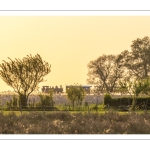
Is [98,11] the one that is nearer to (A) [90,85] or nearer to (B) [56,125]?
(B) [56,125]

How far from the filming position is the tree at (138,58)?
133 ft

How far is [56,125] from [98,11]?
4.52 metres

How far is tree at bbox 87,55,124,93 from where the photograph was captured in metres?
42.7

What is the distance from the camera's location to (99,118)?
728 inches

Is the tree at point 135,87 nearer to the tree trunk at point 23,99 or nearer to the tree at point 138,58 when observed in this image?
the tree trunk at point 23,99

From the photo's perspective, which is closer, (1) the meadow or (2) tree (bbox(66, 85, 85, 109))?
(1) the meadow

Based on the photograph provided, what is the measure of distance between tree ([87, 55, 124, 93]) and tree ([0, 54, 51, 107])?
1297cm

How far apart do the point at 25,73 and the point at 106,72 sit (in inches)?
576

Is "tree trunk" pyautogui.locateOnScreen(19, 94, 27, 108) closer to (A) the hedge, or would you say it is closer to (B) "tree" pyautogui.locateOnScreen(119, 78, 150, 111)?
(A) the hedge

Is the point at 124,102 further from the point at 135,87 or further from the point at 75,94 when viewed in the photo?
the point at 75,94

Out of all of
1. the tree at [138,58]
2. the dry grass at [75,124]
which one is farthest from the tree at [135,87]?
the tree at [138,58]

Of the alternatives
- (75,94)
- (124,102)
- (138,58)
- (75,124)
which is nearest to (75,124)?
(75,124)

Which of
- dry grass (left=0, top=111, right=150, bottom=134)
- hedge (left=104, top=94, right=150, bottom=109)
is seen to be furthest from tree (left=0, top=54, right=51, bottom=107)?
dry grass (left=0, top=111, right=150, bottom=134)

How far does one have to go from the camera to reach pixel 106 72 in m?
43.7
